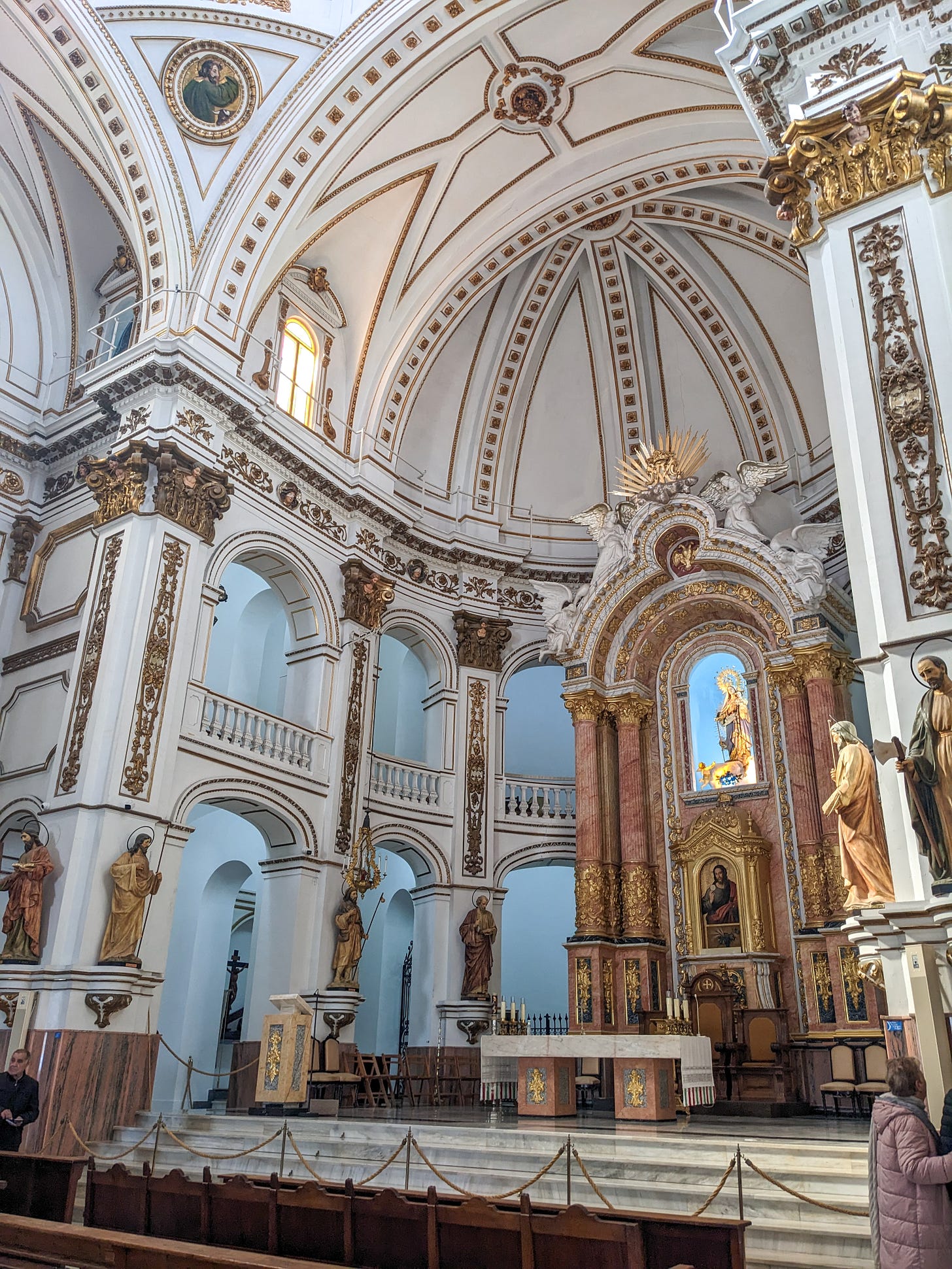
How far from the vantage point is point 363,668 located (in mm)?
16672

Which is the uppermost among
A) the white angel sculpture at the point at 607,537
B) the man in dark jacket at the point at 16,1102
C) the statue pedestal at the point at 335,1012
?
the white angel sculpture at the point at 607,537

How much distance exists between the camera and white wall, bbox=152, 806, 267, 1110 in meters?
16.6

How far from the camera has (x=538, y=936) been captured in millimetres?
21828

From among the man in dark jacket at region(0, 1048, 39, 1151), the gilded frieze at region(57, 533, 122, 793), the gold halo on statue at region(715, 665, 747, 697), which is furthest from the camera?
the gold halo on statue at region(715, 665, 747, 697)

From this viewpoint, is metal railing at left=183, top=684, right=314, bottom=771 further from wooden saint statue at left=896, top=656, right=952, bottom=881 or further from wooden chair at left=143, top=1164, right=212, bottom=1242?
wooden saint statue at left=896, top=656, right=952, bottom=881

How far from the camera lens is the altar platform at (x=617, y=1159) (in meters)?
6.64

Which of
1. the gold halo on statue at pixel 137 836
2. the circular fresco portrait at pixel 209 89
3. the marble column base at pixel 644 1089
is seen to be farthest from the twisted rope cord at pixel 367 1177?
the circular fresco portrait at pixel 209 89

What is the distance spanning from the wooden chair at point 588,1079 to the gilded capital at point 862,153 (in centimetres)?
1070

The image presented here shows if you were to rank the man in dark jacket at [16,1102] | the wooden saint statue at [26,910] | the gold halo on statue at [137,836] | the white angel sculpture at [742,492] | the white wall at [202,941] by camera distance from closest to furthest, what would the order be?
the man in dark jacket at [16,1102] → the wooden saint statue at [26,910] → the gold halo on statue at [137,836] → the white angel sculpture at [742,492] → the white wall at [202,941]

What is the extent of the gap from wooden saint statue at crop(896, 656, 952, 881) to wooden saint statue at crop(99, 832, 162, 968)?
29.1 ft

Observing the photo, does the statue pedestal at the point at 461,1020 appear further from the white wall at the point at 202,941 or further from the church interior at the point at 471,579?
the white wall at the point at 202,941

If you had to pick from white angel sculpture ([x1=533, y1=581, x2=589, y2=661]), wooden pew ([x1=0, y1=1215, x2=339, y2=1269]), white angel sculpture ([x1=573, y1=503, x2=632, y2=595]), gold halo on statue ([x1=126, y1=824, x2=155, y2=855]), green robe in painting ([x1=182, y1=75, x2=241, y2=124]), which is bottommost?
wooden pew ([x1=0, y1=1215, x2=339, y2=1269])

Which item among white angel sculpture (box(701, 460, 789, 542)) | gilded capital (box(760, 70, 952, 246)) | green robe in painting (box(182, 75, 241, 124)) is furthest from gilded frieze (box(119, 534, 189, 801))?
gilded capital (box(760, 70, 952, 246))

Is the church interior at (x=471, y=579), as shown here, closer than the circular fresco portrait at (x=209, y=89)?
Yes
